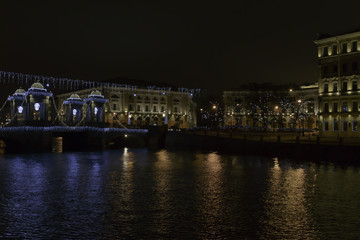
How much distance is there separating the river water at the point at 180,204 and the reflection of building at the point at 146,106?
8323 cm

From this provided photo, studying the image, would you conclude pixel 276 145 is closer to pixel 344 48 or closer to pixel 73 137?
pixel 344 48

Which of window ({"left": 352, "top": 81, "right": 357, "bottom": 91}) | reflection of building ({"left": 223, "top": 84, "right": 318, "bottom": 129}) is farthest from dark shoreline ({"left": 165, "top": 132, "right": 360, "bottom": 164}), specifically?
reflection of building ({"left": 223, "top": 84, "right": 318, "bottom": 129})

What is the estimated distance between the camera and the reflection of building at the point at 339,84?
66.6 meters

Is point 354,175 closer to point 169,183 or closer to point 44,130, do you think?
point 169,183

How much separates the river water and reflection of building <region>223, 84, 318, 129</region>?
57.5 meters

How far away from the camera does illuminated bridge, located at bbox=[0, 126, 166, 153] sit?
63.9m

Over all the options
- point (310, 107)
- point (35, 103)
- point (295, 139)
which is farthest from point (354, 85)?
point (35, 103)

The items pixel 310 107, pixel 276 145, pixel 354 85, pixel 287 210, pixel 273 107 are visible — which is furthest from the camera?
pixel 310 107

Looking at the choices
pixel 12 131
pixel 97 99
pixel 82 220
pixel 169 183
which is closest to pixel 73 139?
pixel 97 99

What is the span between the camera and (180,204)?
2236cm

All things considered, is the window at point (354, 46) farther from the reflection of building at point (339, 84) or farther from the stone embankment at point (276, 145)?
the stone embankment at point (276, 145)

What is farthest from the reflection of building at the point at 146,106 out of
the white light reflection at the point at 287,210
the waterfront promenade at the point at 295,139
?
the white light reflection at the point at 287,210

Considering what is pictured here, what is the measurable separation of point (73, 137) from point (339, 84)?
50841 millimetres

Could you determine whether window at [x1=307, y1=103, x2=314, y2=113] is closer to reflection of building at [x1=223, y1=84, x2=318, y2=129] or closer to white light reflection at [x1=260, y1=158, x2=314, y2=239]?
reflection of building at [x1=223, y1=84, x2=318, y2=129]
